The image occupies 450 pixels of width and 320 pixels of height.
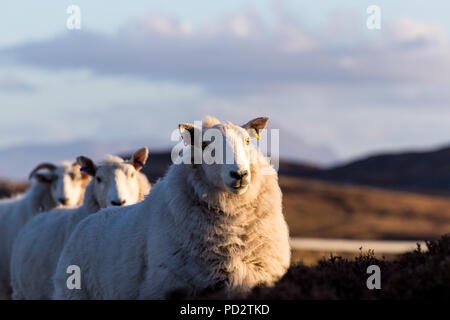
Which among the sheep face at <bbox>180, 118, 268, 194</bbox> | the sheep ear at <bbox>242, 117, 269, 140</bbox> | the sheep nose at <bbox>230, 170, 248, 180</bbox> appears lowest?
the sheep nose at <bbox>230, 170, 248, 180</bbox>

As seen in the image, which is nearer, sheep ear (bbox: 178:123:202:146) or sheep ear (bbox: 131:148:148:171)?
sheep ear (bbox: 178:123:202:146)

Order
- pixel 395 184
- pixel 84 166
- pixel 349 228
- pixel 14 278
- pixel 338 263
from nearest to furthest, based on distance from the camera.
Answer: pixel 338 263, pixel 84 166, pixel 14 278, pixel 349 228, pixel 395 184

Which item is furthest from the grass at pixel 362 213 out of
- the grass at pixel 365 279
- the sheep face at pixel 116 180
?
the grass at pixel 365 279

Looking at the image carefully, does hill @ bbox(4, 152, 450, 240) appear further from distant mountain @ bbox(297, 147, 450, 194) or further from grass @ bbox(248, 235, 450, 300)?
grass @ bbox(248, 235, 450, 300)

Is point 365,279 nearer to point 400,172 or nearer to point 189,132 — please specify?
point 189,132

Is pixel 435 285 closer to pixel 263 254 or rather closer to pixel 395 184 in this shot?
pixel 263 254

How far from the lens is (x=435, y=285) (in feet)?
25.1

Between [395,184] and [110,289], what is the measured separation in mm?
97281

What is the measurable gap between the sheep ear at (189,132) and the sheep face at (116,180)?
3.63 meters

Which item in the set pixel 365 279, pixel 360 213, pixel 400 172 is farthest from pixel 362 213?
pixel 365 279

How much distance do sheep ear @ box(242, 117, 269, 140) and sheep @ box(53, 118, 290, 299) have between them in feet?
0.04

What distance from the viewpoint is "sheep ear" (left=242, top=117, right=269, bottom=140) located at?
8648mm

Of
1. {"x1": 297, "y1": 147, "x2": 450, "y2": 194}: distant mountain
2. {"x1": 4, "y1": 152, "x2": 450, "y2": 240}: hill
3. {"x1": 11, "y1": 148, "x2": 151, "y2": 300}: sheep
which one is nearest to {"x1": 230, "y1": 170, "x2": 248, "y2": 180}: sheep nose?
{"x1": 11, "y1": 148, "x2": 151, "y2": 300}: sheep
